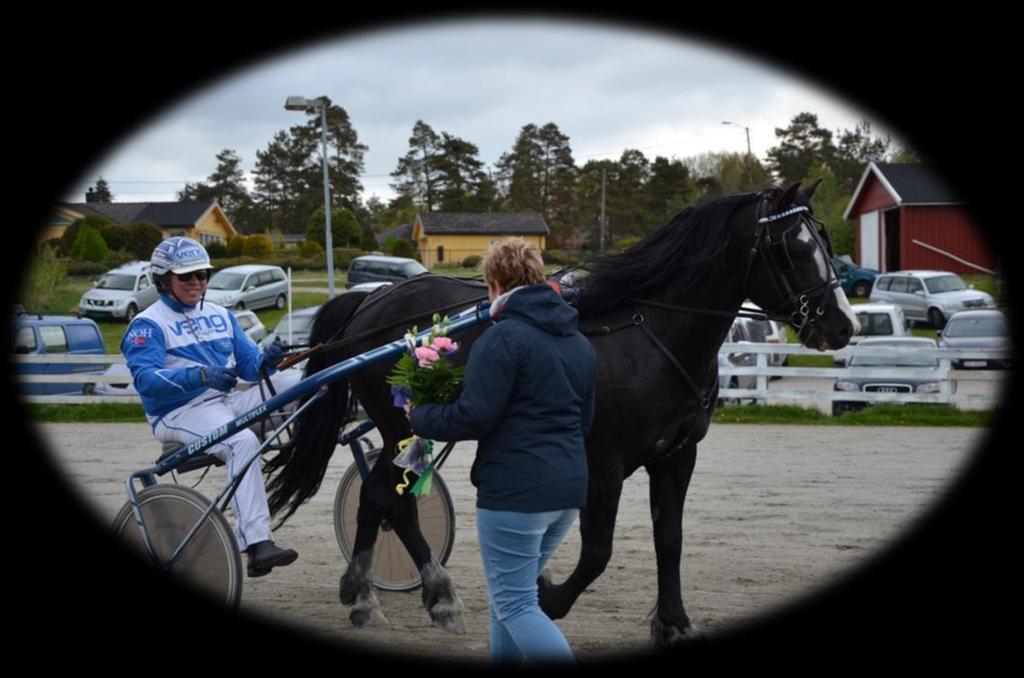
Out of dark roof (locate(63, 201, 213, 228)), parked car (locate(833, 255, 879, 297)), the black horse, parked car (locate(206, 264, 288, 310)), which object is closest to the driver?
the black horse

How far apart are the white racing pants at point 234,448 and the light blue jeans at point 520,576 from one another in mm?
1586

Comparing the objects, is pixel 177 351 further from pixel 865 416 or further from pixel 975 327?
pixel 975 327

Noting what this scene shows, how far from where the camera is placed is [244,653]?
443 centimetres

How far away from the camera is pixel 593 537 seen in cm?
426

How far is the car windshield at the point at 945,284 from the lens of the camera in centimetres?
2558

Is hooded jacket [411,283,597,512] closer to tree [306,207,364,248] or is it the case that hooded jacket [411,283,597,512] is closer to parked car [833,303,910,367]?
parked car [833,303,910,367]

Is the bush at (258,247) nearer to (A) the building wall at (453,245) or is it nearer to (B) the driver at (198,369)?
(A) the building wall at (453,245)

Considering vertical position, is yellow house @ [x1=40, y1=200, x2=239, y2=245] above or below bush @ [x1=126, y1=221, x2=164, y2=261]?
above

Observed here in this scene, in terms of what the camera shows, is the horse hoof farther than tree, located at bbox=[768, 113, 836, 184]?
No

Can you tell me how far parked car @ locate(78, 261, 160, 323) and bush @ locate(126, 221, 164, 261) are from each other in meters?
8.36

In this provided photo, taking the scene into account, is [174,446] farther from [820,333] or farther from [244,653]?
[820,333]

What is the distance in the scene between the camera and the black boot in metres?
4.57

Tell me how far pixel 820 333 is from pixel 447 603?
2.33 m

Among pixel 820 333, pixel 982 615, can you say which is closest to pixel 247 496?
pixel 820 333
